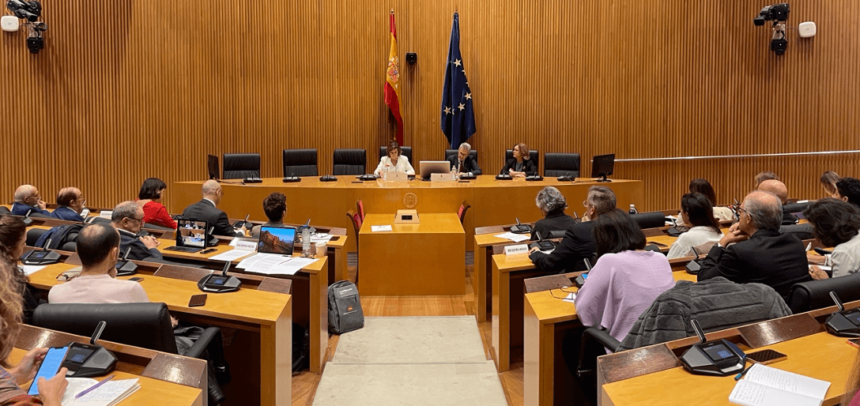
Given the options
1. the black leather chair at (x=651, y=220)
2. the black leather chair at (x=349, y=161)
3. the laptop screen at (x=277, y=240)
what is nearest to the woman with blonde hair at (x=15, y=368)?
the laptop screen at (x=277, y=240)

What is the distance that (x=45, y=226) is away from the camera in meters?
5.00

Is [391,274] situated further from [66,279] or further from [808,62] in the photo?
[808,62]

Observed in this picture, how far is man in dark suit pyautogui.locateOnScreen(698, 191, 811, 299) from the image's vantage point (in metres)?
2.54

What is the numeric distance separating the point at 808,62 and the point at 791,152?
1.33 m

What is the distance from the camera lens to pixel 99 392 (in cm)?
168

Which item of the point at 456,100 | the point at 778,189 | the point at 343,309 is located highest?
the point at 456,100

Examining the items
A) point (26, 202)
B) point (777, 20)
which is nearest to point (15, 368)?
point (26, 202)

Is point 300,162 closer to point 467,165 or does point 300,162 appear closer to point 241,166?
point 241,166

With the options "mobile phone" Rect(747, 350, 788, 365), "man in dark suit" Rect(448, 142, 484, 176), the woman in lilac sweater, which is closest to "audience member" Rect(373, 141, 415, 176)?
"man in dark suit" Rect(448, 142, 484, 176)

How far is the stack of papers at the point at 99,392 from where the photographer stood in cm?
161

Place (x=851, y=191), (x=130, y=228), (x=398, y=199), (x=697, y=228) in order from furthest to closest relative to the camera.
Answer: (x=398, y=199) < (x=851, y=191) < (x=697, y=228) < (x=130, y=228)

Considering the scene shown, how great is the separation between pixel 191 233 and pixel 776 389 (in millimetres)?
3448

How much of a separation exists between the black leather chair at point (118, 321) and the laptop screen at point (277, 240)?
5.31ft

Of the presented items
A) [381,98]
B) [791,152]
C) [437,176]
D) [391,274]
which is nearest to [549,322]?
[391,274]
